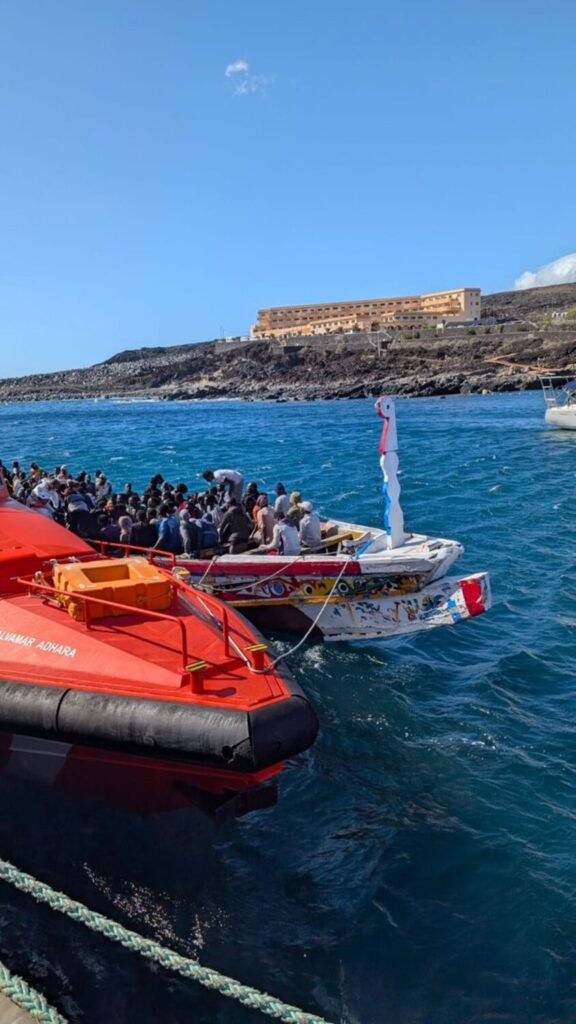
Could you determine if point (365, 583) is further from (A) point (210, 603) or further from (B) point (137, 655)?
(B) point (137, 655)

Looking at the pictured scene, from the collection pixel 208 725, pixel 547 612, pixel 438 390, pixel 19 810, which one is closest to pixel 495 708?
pixel 547 612

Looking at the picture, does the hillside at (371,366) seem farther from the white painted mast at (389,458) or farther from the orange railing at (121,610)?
the orange railing at (121,610)

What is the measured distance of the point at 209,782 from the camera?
20.2ft

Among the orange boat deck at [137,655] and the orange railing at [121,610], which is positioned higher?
the orange railing at [121,610]

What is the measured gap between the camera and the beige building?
390ft

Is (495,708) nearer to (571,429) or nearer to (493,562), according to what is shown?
(493,562)

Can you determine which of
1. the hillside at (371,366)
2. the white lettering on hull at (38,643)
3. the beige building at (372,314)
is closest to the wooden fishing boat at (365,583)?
the white lettering on hull at (38,643)

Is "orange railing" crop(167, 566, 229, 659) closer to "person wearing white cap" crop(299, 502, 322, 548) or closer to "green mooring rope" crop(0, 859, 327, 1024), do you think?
"green mooring rope" crop(0, 859, 327, 1024)

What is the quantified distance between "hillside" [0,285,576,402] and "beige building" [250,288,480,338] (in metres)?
6.49

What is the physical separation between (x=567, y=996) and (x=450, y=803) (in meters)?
2.25

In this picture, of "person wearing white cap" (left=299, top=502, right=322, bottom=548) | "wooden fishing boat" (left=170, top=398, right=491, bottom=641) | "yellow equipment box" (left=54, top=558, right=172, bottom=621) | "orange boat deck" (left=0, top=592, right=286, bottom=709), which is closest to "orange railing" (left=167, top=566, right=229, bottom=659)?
"orange boat deck" (left=0, top=592, right=286, bottom=709)

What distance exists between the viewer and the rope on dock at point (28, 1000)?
13.0ft

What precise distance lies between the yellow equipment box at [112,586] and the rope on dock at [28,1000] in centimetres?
307

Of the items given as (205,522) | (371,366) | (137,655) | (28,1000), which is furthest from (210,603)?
(371,366)
